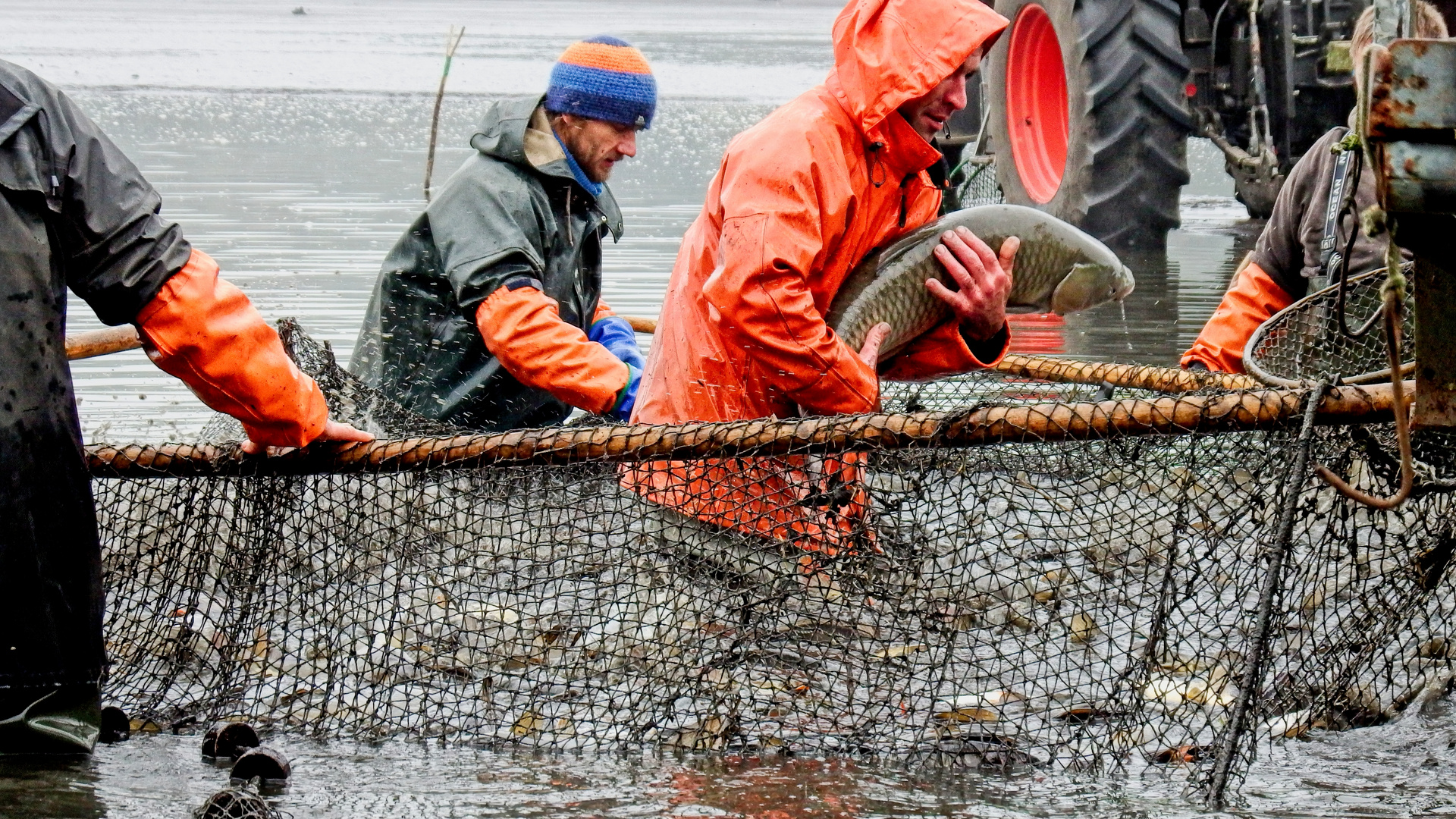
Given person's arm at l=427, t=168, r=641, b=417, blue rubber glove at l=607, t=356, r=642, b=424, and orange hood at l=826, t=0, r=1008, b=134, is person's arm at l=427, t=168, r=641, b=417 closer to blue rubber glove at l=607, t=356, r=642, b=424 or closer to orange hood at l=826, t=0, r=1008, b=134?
blue rubber glove at l=607, t=356, r=642, b=424

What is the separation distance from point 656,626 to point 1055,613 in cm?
91

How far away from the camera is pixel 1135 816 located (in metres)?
3.56

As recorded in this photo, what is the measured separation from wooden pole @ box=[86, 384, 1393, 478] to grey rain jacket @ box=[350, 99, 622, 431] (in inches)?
51.9

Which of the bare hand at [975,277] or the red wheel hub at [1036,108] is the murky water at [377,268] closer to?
the red wheel hub at [1036,108]

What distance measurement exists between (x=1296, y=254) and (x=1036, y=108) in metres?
6.66

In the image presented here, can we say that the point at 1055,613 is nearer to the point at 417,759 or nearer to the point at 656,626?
the point at 656,626

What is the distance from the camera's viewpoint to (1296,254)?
230 inches

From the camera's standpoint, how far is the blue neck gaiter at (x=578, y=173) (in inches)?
223

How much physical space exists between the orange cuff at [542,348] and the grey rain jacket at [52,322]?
1.72m

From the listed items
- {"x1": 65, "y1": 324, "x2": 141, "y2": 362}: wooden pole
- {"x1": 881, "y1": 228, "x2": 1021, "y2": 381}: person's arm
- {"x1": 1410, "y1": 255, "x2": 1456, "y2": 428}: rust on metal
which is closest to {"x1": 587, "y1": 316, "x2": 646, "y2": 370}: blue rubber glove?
{"x1": 881, "y1": 228, "x2": 1021, "y2": 381}: person's arm

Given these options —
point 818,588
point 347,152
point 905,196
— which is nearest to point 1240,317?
point 905,196

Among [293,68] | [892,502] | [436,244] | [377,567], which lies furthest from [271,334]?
[293,68]

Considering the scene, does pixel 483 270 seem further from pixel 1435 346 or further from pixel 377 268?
pixel 377 268

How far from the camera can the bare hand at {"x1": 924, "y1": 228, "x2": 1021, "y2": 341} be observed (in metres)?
4.64
